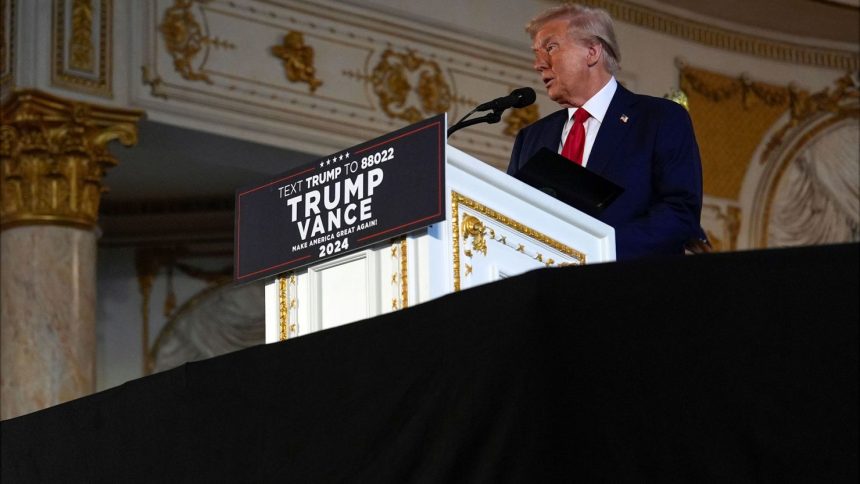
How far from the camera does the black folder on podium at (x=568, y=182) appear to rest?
9.98 ft

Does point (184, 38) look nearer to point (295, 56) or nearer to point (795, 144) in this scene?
point (295, 56)

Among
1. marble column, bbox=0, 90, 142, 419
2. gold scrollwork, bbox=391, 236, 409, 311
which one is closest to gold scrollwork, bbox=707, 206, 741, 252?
marble column, bbox=0, 90, 142, 419

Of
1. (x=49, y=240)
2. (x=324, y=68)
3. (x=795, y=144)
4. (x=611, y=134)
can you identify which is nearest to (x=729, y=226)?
(x=795, y=144)

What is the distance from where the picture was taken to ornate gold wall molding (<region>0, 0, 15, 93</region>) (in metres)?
7.99

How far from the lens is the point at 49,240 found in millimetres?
7867

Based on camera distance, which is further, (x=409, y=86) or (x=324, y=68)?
(x=409, y=86)

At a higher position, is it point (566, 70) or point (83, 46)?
point (83, 46)

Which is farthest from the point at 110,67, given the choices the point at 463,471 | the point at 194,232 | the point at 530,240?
the point at 463,471

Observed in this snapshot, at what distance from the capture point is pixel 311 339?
2502 mm

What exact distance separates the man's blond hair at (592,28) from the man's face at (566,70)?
0.8 inches

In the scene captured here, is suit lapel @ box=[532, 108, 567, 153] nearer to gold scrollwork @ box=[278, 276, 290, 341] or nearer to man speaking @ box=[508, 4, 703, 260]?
man speaking @ box=[508, 4, 703, 260]

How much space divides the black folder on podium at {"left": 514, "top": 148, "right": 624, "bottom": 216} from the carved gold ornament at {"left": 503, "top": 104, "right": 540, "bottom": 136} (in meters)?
6.79

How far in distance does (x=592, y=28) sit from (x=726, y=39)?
27.3 feet

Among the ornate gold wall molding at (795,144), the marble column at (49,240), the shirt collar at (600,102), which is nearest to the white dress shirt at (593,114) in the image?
the shirt collar at (600,102)
